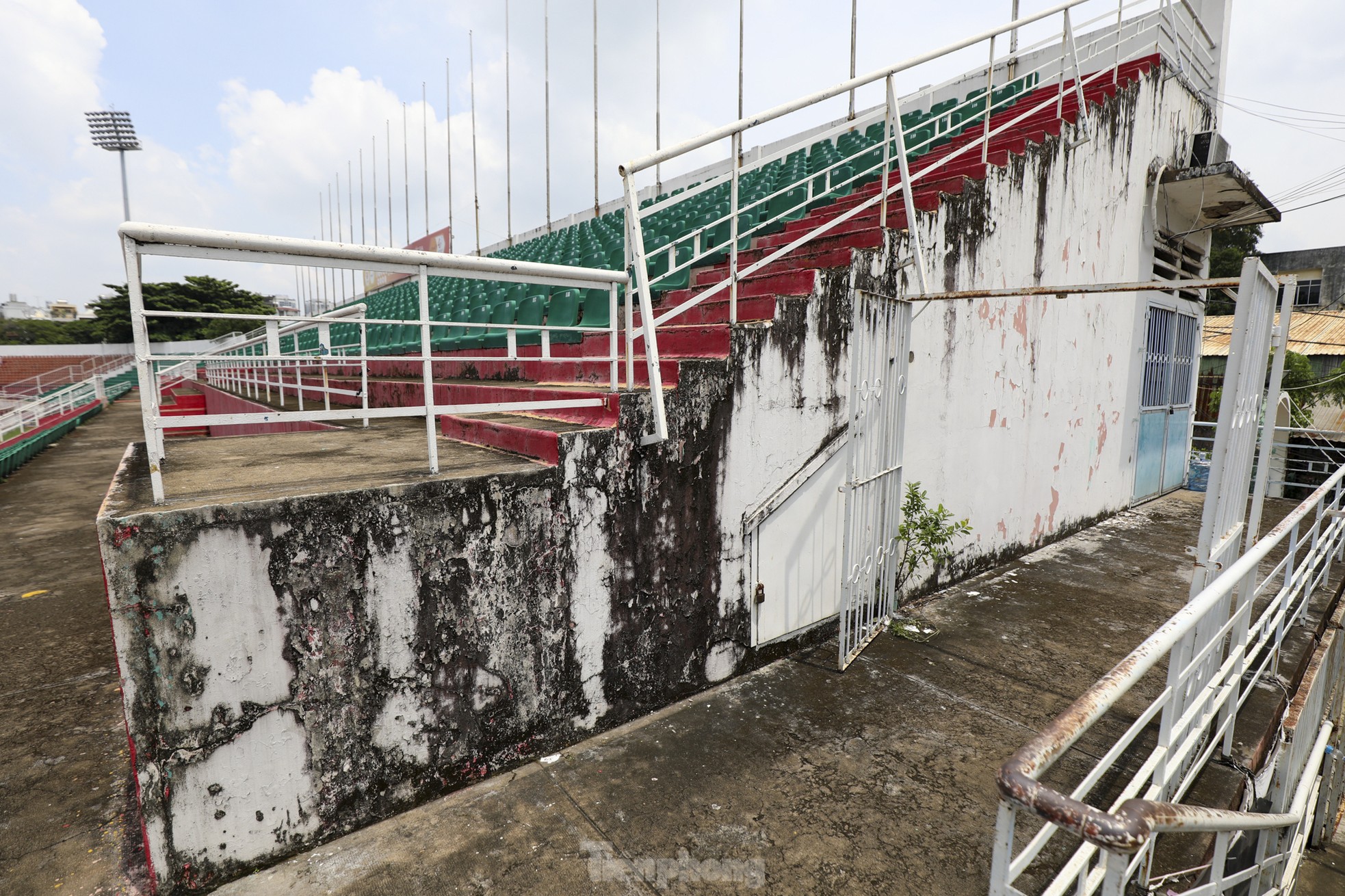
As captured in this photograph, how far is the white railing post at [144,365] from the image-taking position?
2002mm

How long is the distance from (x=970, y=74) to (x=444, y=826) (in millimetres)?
13767

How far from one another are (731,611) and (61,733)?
367 cm

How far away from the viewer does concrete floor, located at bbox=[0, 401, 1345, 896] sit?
234 centimetres

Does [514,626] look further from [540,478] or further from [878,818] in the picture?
[878,818]

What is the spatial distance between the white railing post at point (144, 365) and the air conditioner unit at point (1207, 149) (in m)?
10.5

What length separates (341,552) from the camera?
2.43m

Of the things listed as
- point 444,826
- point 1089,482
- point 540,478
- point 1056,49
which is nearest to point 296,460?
point 540,478

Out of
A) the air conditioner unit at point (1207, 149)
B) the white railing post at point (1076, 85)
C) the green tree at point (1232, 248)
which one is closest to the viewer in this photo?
the white railing post at point (1076, 85)

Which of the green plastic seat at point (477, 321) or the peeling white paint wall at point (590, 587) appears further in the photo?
the green plastic seat at point (477, 321)

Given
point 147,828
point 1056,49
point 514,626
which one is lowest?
point 147,828

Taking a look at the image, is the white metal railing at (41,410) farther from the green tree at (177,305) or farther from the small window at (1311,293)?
the small window at (1311,293)

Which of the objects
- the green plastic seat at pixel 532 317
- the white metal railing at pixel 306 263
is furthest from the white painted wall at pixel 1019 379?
the green plastic seat at pixel 532 317

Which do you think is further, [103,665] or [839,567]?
[839,567]

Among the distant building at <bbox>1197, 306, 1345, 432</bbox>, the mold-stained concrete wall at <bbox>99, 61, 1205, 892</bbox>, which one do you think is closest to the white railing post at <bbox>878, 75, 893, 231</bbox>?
the mold-stained concrete wall at <bbox>99, 61, 1205, 892</bbox>
